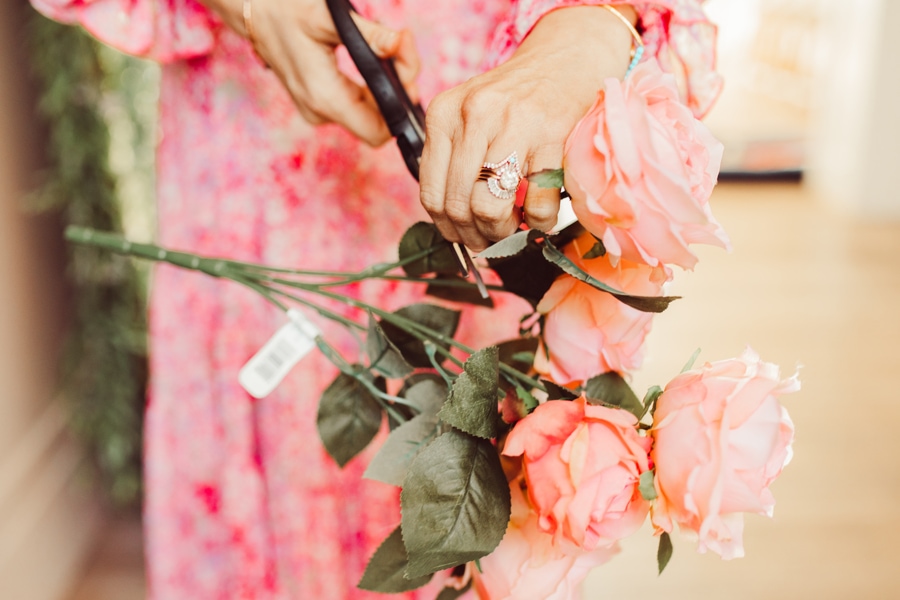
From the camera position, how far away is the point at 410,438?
1.49 feet

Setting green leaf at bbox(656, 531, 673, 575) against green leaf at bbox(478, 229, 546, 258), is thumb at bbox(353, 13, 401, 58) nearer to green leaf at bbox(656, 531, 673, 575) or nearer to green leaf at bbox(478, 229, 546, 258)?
green leaf at bbox(478, 229, 546, 258)

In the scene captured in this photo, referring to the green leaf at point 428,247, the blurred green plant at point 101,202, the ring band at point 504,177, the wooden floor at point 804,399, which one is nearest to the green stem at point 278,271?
the green leaf at point 428,247

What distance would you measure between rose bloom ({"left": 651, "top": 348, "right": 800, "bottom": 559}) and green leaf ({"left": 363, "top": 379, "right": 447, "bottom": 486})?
0.44 ft

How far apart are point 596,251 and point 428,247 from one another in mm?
125

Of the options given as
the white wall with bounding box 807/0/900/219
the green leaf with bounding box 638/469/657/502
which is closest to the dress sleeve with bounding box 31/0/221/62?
the green leaf with bounding box 638/469/657/502

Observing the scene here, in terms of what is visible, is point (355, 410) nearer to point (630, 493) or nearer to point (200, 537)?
point (630, 493)

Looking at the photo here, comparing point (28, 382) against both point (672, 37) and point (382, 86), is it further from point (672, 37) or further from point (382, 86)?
point (672, 37)

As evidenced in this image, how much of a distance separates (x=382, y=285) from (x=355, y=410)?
0.82 feet

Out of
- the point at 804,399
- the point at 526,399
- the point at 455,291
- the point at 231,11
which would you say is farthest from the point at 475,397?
the point at 804,399

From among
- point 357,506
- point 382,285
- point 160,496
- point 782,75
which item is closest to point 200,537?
point 160,496

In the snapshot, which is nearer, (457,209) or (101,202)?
(457,209)

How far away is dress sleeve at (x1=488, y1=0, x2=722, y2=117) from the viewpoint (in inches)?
20.2

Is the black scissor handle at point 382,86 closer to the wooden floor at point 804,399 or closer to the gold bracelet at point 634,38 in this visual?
the gold bracelet at point 634,38

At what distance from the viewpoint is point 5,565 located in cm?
119
